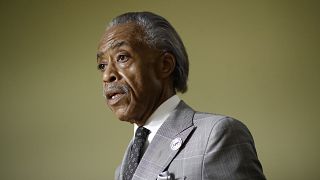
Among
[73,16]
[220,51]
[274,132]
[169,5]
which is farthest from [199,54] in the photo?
[73,16]

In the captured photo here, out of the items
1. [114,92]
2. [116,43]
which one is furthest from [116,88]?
[116,43]

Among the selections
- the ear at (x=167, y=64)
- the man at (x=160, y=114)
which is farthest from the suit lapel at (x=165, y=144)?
the ear at (x=167, y=64)

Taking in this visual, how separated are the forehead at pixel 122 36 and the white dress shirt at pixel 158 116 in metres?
0.17

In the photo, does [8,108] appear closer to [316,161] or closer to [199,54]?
[199,54]

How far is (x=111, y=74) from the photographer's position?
965 millimetres

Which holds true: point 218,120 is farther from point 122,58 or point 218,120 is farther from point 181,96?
point 181,96

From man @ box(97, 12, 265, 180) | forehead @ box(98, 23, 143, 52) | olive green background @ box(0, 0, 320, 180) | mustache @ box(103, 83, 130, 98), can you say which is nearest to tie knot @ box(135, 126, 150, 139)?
man @ box(97, 12, 265, 180)

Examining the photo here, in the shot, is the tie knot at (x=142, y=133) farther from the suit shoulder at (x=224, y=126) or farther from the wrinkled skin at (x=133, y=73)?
the suit shoulder at (x=224, y=126)

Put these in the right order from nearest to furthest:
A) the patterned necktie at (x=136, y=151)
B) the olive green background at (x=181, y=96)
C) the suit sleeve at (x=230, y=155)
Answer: the suit sleeve at (x=230, y=155) → the patterned necktie at (x=136, y=151) → the olive green background at (x=181, y=96)

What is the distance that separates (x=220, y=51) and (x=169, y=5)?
328mm

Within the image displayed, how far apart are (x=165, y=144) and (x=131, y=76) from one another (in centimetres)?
19

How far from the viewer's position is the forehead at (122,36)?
3.19 ft

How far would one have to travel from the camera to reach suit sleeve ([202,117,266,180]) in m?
0.77

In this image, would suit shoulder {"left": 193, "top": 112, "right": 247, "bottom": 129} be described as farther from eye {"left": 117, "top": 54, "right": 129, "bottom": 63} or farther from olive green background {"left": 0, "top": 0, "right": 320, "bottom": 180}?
olive green background {"left": 0, "top": 0, "right": 320, "bottom": 180}
